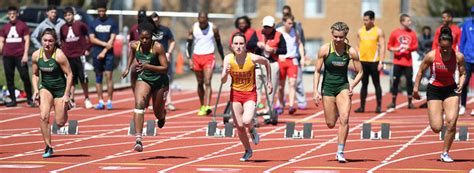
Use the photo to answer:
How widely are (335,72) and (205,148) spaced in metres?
2.62

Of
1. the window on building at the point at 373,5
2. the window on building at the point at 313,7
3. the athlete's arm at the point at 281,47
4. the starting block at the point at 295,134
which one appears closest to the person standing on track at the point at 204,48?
the athlete's arm at the point at 281,47

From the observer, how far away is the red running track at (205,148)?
1641cm

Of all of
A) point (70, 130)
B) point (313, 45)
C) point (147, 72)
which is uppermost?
point (147, 72)

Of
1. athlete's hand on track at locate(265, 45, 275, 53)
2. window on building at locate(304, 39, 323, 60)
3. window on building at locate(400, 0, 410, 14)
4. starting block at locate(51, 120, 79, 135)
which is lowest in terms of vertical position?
window on building at locate(304, 39, 323, 60)

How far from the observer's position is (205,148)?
19016mm

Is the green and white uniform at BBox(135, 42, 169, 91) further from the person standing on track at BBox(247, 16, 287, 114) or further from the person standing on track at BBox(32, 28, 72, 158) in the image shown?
the person standing on track at BBox(247, 16, 287, 114)

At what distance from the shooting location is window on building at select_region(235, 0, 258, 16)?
51875mm

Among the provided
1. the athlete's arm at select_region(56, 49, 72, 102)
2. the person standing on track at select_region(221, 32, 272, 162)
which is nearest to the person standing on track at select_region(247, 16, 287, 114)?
the person standing on track at select_region(221, 32, 272, 162)

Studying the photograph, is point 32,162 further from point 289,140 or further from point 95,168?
point 289,140

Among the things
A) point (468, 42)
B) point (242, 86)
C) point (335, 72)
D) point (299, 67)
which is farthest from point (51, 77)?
point (468, 42)

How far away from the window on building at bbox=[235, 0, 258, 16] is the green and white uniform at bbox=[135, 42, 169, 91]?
3359cm

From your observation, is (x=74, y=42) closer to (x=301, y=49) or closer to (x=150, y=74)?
(x=301, y=49)

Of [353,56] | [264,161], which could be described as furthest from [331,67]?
[264,161]

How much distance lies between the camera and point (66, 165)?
16.5m
